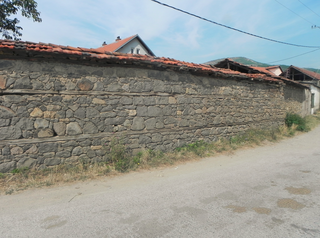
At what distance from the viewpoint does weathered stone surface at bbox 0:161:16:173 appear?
4.63 metres

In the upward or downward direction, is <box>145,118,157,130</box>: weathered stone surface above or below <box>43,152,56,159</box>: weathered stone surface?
above

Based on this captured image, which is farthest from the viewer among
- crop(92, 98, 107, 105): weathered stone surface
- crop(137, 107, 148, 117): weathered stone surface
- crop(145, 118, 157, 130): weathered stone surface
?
crop(145, 118, 157, 130): weathered stone surface

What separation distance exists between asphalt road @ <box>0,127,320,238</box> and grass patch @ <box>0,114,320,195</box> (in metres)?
0.30

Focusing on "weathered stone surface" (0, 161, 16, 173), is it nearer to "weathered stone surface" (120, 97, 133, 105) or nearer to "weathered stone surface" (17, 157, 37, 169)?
"weathered stone surface" (17, 157, 37, 169)

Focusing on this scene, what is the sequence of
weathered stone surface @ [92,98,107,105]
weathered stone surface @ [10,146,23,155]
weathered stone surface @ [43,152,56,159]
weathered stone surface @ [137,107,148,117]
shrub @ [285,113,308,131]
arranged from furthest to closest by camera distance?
1. shrub @ [285,113,308,131]
2. weathered stone surface @ [137,107,148,117]
3. weathered stone surface @ [92,98,107,105]
4. weathered stone surface @ [43,152,56,159]
5. weathered stone surface @ [10,146,23,155]

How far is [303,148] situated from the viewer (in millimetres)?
7875

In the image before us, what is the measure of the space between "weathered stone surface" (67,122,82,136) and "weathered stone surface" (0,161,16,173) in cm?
127

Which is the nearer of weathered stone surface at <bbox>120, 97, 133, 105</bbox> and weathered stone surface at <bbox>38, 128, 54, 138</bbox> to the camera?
weathered stone surface at <bbox>38, 128, 54, 138</bbox>

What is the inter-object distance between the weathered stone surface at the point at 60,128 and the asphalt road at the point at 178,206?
135 cm

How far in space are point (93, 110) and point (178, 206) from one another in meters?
3.20

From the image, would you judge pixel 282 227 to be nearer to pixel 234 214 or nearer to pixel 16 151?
pixel 234 214

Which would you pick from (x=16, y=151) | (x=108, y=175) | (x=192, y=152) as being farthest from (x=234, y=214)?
(x=16, y=151)

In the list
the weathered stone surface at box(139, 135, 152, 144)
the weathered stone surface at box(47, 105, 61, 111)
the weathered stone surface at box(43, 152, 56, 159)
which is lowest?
the weathered stone surface at box(43, 152, 56, 159)

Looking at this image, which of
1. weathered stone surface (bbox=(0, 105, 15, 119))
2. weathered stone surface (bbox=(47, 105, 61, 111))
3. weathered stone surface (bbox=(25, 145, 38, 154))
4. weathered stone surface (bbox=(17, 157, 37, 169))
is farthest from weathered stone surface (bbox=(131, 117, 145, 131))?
weathered stone surface (bbox=(0, 105, 15, 119))
